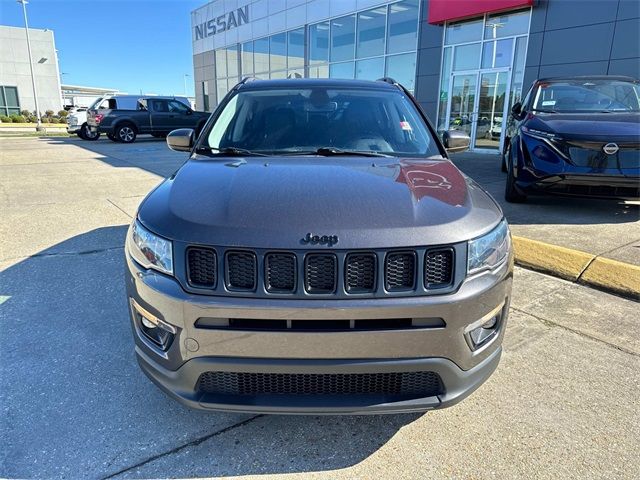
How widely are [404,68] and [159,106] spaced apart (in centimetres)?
1086

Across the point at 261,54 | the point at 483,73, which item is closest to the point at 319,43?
the point at 261,54

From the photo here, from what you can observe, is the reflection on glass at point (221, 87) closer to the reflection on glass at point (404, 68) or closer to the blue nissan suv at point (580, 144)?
the reflection on glass at point (404, 68)

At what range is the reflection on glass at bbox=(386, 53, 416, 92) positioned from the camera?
52.1ft

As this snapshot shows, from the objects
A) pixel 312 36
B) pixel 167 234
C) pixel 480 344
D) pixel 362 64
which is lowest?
pixel 480 344

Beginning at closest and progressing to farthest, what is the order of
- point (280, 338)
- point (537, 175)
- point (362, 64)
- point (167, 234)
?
point (280, 338), point (167, 234), point (537, 175), point (362, 64)

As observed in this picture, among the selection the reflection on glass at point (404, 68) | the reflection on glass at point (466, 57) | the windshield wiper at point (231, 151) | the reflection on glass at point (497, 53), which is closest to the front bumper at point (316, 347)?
the windshield wiper at point (231, 151)

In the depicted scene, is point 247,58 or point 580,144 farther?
point 247,58

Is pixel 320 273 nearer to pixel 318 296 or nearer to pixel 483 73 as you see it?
pixel 318 296

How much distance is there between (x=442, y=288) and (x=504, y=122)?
43.0 feet

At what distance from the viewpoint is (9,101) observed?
37.2 m

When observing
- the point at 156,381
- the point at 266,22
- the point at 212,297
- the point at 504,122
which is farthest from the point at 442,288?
the point at 266,22

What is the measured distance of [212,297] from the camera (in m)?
1.77

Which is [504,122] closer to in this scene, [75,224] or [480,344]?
[75,224]

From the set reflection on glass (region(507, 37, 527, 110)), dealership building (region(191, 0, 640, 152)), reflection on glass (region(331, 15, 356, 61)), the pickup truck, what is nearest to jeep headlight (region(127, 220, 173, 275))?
dealership building (region(191, 0, 640, 152))
